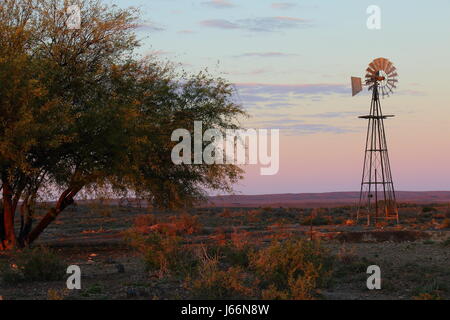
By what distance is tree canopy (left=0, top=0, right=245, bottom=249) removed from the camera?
2103 centimetres

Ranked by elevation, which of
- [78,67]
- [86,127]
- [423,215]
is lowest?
[423,215]

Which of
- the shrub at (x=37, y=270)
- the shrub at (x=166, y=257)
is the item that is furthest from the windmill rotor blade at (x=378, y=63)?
the shrub at (x=37, y=270)

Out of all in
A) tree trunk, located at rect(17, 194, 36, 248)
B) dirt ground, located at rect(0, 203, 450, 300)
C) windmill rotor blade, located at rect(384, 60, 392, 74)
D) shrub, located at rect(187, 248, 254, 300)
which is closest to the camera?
shrub, located at rect(187, 248, 254, 300)

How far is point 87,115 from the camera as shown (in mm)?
22078

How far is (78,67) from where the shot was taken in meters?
24.2

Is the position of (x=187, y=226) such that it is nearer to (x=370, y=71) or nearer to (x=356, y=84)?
(x=356, y=84)

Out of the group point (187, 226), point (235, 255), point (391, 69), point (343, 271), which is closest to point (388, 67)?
point (391, 69)

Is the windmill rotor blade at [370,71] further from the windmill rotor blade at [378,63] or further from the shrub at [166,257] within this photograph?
the shrub at [166,257]

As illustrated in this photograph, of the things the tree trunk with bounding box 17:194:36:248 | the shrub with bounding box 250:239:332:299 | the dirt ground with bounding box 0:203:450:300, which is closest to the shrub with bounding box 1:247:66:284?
the dirt ground with bounding box 0:203:450:300

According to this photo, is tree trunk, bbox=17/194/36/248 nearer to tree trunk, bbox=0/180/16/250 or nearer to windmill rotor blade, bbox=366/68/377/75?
tree trunk, bbox=0/180/16/250

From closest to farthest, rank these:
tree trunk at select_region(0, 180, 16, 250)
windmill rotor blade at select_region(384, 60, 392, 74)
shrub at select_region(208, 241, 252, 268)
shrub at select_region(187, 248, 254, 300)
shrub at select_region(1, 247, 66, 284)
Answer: shrub at select_region(187, 248, 254, 300), shrub at select_region(1, 247, 66, 284), shrub at select_region(208, 241, 252, 268), tree trunk at select_region(0, 180, 16, 250), windmill rotor blade at select_region(384, 60, 392, 74)

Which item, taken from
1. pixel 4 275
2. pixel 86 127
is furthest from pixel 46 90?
pixel 4 275

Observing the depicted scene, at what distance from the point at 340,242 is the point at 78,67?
41.2 ft
